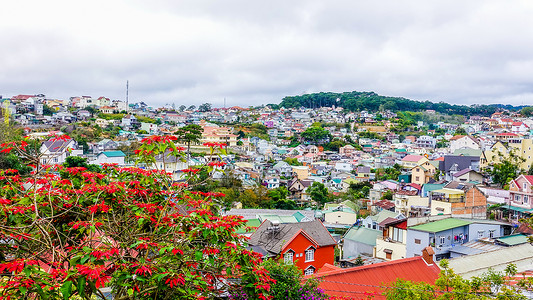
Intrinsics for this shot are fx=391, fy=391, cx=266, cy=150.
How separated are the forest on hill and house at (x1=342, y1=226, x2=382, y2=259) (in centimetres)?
9209

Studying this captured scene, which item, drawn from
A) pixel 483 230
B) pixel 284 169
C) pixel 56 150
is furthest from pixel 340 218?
pixel 56 150

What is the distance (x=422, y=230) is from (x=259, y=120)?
8224 centimetres

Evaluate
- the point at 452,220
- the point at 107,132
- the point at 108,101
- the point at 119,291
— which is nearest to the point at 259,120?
the point at 108,101

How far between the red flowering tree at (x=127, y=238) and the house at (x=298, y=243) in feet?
34.1

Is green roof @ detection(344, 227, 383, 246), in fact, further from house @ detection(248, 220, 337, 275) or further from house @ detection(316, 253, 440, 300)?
house @ detection(316, 253, 440, 300)

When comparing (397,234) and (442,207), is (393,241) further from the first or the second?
(442,207)

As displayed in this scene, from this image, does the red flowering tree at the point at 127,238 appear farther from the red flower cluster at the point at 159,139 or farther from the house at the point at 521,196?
the house at the point at 521,196

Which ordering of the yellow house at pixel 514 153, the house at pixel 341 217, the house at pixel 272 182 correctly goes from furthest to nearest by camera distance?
the house at pixel 272 182 → the yellow house at pixel 514 153 → the house at pixel 341 217

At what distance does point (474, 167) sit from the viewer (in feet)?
139

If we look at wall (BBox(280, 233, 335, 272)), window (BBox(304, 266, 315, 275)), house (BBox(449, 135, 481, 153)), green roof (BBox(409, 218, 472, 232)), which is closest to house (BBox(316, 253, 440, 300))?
wall (BBox(280, 233, 335, 272))

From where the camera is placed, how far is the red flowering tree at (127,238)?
4305 mm

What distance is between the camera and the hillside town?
1470 cm

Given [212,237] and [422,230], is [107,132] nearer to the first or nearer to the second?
[422,230]

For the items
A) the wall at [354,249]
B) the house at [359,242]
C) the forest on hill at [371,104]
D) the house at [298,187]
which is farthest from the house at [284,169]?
the forest on hill at [371,104]
